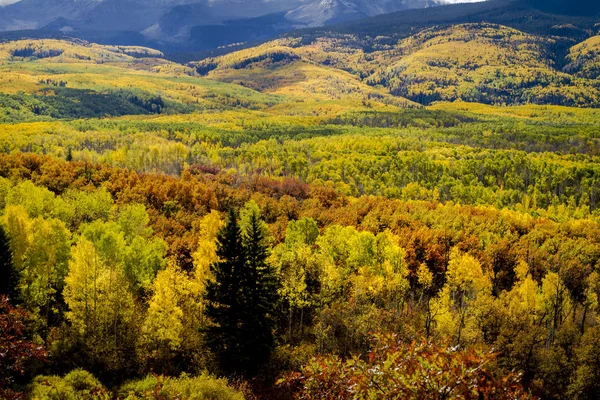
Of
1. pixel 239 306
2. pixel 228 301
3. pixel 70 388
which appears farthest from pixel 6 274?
pixel 239 306

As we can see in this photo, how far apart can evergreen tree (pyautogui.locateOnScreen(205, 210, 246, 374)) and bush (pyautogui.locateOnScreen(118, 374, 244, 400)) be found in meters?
4.64

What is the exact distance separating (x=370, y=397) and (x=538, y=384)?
51.4 metres

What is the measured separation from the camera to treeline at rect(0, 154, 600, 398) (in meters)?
50.8

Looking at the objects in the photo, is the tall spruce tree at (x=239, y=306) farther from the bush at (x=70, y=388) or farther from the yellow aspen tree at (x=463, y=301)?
the yellow aspen tree at (x=463, y=301)

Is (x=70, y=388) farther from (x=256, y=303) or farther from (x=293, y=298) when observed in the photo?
(x=293, y=298)

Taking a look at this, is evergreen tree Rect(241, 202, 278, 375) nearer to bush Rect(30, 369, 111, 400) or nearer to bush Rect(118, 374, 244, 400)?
bush Rect(118, 374, 244, 400)

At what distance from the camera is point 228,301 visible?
164 feet

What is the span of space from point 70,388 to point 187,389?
10259mm

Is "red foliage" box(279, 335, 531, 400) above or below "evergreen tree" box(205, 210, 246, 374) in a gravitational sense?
above

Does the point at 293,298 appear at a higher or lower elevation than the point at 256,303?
lower

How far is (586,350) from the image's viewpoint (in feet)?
189

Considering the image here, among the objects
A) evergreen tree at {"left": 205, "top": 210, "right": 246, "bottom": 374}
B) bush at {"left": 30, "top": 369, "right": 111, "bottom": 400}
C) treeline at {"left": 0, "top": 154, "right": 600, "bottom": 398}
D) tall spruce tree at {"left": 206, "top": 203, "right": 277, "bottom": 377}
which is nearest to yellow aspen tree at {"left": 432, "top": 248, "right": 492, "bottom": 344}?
treeline at {"left": 0, "top": 154, "right": 600, "bottom": 398}

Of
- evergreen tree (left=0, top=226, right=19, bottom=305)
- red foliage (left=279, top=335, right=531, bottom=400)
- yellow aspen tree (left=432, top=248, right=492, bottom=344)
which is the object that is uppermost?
red foliage (left=279, top=335, right=531, bottom=400)

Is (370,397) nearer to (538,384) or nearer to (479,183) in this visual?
(538,384)
